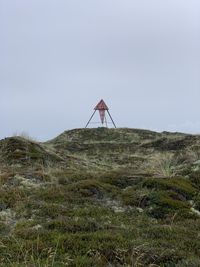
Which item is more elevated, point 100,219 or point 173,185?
point 173,185

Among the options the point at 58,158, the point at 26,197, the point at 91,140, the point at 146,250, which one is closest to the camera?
the point at 146,250

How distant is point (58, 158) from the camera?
859 inches

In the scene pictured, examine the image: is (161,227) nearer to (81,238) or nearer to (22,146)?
(81,238)

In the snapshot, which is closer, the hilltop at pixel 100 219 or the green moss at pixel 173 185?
the hilltop at pixel 100 219

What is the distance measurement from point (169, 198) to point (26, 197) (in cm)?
330

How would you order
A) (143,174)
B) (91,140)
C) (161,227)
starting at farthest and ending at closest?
(91,140)
(143,174)
(161,227)

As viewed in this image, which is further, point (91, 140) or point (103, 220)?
point (91, 140)

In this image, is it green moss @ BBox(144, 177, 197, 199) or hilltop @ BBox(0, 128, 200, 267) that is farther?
green moss @ BBox(144, 177, 197, 199)

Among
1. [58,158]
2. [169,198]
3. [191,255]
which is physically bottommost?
[191,255]

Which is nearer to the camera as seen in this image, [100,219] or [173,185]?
[100,219]

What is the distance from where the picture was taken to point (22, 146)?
71.7 feet

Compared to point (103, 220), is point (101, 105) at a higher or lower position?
higher

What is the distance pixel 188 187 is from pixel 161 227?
13.7ft

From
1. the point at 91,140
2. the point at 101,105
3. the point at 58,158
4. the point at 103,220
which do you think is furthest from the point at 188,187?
the point at 101,105
